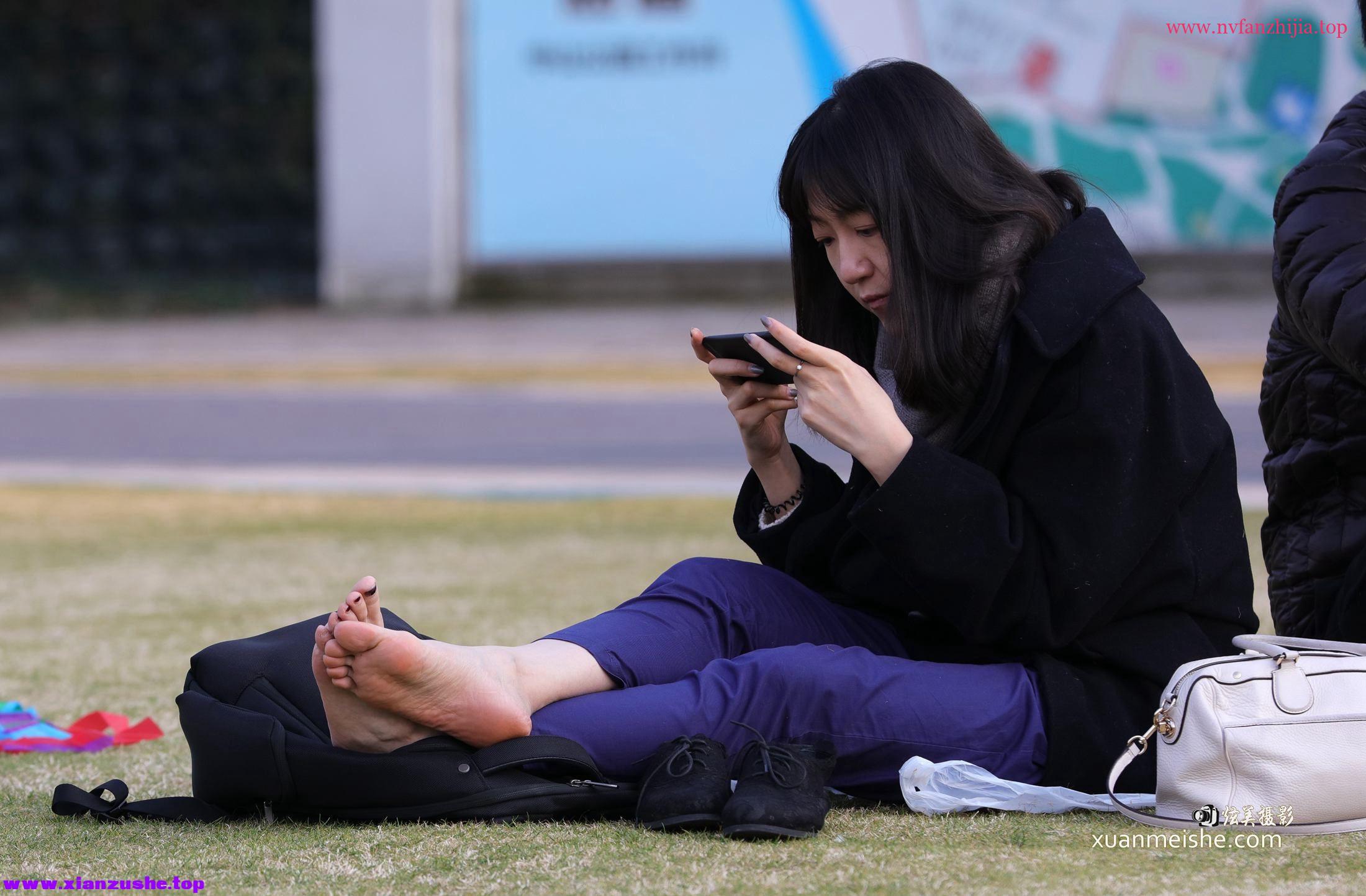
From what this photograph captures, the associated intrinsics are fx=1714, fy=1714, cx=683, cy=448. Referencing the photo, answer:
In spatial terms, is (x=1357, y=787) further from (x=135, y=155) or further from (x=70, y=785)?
(x=135, y=155)

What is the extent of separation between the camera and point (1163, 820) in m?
2.33

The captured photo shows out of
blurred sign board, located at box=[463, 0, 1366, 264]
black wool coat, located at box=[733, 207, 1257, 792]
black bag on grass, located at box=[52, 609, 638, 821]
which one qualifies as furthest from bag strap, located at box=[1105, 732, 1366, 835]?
blurred sign board, located at box=[463, 0, 1366, 264]

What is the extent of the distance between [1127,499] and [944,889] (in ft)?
2.13

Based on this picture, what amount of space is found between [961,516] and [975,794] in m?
0.41

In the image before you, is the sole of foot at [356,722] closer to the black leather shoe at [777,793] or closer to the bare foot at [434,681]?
the bare foot at [434,681]

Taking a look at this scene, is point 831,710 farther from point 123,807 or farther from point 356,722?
point 123,807

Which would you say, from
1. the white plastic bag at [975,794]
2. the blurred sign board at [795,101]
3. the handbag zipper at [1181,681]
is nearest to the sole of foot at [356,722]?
the white plastic bag at [975,794]

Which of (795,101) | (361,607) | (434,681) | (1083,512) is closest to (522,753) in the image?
(434,681)

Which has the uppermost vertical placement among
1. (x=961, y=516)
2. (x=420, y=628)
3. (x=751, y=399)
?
(x=751, y=399)

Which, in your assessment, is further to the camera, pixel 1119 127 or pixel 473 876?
pixel 1119 127

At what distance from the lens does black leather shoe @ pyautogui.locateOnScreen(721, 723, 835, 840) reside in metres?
2.27

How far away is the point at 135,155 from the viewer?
762 inches

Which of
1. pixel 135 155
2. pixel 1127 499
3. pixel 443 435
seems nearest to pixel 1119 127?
pixel 443 435

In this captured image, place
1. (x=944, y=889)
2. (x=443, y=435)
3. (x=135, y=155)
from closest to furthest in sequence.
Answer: (x=944, y=889) → (x=443, y=435) → (x=135, y=155)
